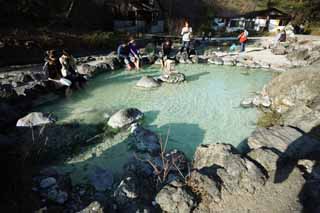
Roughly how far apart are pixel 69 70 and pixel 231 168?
6.41m

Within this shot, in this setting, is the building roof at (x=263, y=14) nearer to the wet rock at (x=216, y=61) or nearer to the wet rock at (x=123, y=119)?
the wet rock at (x=216, y=61)

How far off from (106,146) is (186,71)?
6656 millimetres

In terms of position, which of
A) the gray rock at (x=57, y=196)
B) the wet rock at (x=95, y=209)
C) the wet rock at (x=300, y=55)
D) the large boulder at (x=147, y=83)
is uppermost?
the wet rock at (x=300, y=55)

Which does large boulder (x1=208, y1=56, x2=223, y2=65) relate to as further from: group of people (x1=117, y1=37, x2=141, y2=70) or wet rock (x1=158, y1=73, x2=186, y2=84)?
group of people (x1=117, y1=37, x2=141, y2=70)

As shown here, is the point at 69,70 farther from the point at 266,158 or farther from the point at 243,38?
the point at 243,38

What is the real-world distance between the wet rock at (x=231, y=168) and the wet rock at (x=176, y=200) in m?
0.69

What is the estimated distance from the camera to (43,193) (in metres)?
3.86

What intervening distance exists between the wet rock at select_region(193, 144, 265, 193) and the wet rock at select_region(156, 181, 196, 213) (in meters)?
0.69

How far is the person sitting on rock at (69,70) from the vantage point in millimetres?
8055

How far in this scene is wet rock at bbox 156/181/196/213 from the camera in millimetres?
3498

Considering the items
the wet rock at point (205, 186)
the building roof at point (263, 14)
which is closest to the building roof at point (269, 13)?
the building roof at point (263, 14)

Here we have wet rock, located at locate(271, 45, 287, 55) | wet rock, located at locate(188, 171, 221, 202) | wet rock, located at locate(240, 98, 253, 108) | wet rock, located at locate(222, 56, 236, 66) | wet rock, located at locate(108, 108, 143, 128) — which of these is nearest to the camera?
wet rock, located at locate(188, 171, 221, 202)

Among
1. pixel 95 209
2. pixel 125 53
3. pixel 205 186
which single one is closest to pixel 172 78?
pixel 125 53

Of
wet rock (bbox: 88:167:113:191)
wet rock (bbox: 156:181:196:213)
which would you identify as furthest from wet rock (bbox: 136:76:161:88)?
wet rock (bbox: 156:181:196:213)
